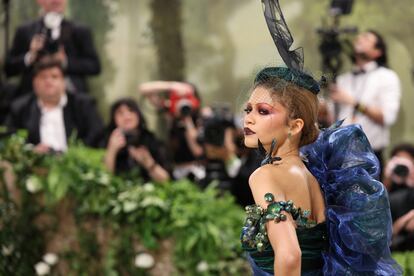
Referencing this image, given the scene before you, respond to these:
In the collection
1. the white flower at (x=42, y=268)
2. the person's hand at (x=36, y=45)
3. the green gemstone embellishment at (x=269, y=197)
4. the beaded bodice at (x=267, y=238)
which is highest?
the person's hand at (x=36, y=45)

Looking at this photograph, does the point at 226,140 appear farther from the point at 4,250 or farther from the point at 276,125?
the point at 276,125

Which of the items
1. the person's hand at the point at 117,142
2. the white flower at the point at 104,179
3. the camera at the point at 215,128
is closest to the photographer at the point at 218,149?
the camera at the point at 215,128

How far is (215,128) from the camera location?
729 cm

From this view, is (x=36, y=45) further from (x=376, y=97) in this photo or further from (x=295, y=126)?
(x=295, y=126)

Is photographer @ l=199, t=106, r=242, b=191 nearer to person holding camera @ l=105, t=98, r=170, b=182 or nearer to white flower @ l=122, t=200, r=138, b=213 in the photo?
person holding camera @ l=105, t=98, r=170, b=182

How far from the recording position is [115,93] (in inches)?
401

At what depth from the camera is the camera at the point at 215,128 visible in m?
7.26

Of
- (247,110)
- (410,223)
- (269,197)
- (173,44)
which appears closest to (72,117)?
(173,44)

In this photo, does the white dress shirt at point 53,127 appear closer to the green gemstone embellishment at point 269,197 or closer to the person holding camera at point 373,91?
the person holding camera at point 373,91

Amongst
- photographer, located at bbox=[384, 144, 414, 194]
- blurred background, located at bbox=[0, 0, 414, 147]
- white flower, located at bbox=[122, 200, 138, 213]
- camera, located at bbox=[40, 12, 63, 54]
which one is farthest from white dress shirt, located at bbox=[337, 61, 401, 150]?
blurred background, located at bbox=[0, 0, 414, 147]

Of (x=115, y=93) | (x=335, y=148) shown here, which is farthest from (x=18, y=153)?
(x=335, y=148)

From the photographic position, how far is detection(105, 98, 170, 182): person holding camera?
23.1 feet

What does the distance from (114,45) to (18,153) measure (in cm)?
336

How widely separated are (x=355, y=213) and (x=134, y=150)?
12.5ft
